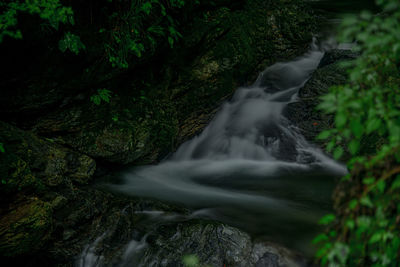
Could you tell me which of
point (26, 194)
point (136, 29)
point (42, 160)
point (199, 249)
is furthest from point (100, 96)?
point (199, 249)

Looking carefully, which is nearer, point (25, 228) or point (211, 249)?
point (25, 228)

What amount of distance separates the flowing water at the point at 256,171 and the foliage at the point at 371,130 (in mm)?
Result: 1753

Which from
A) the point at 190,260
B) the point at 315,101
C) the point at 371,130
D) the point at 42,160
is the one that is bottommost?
the point at 190,260

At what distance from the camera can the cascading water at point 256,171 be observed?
4050mm

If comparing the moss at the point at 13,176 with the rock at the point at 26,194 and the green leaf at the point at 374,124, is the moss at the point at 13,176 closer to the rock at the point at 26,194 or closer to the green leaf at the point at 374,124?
the rock at the point at 26,194

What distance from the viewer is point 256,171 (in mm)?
5633

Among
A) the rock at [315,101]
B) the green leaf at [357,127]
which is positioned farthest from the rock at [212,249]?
the rock at [315,101]

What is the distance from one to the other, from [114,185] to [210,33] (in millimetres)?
3550

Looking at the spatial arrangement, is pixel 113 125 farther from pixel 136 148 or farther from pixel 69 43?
pixel 69 43

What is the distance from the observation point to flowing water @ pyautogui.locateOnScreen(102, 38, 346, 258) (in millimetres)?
4035

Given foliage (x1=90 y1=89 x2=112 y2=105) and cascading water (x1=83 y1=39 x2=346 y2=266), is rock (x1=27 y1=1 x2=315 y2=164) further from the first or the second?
cascading water (x1=83 y1=39 x2=346 y2=266)

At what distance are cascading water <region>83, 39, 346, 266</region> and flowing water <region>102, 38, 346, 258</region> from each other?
0.01 m

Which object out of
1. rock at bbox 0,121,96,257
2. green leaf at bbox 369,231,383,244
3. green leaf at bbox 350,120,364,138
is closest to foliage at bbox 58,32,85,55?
rock at bbox 0,121,96,257

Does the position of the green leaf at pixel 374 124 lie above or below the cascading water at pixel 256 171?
above
